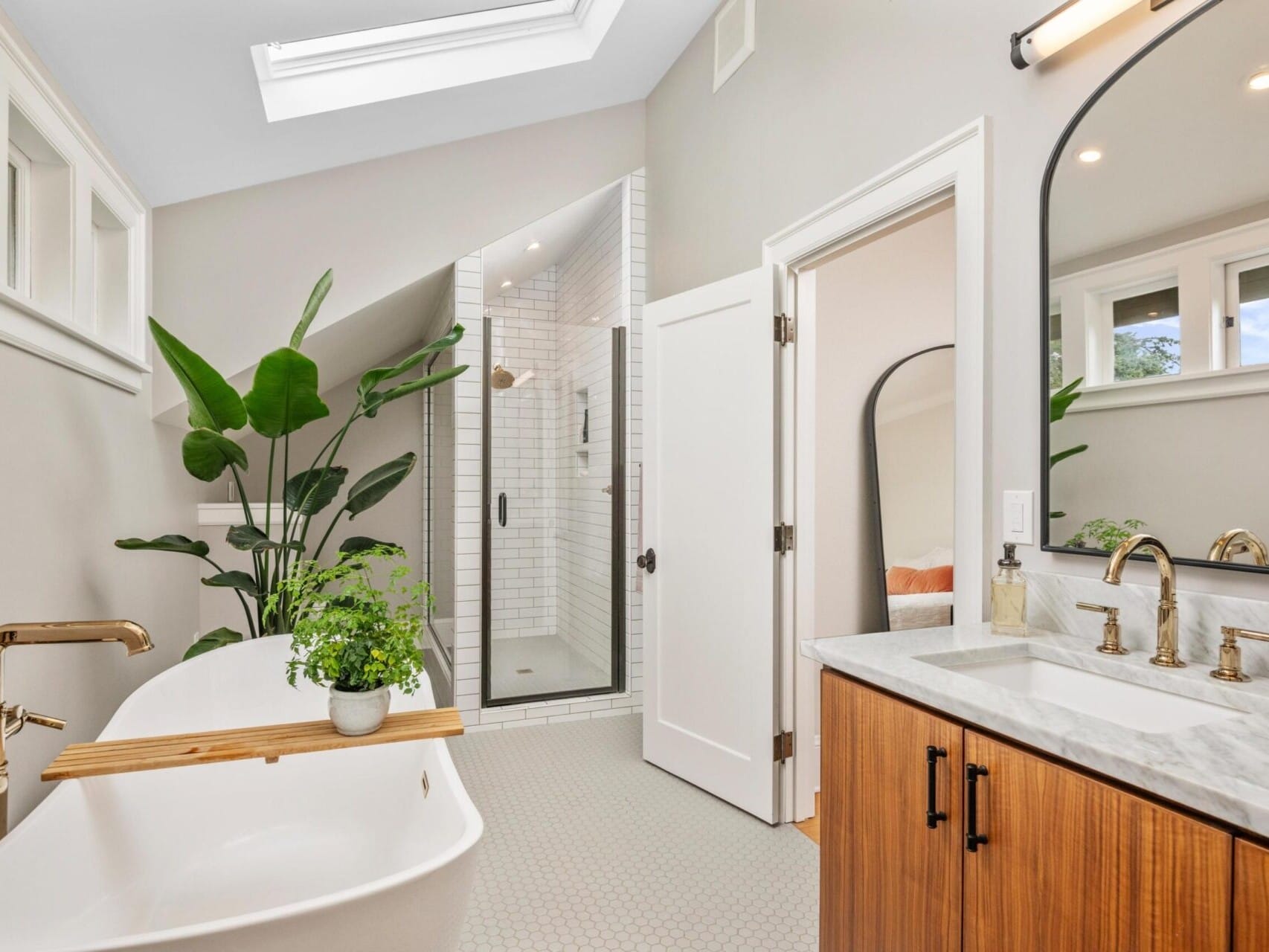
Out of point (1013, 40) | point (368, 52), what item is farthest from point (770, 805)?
point (368, 52)

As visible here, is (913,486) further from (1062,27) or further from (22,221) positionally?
(22,221)

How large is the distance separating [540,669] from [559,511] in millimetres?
848

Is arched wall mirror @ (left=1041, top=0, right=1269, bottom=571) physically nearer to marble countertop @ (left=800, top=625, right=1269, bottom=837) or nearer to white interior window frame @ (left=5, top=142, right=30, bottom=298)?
marble countertop @ (left=800, top=625, right=1269, bottom=837)

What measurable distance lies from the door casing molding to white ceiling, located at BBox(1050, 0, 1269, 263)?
250 millimetres

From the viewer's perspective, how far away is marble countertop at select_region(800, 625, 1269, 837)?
0.85 meters

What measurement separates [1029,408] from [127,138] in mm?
2766

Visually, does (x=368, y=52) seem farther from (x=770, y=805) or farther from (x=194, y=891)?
(x=770, y=805)

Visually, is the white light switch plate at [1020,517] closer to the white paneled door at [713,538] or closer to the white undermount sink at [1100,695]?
the white undermount sink at [1100,695]

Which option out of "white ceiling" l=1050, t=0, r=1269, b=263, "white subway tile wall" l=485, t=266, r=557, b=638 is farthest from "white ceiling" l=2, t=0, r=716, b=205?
"white ceiling" l=1050, t=0, r=1269, b=263

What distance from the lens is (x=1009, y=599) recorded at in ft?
5.19

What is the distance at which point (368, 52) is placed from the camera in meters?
2.88

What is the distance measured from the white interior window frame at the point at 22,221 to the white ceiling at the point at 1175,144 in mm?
2629

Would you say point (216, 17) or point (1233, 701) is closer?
point (1233, 701)

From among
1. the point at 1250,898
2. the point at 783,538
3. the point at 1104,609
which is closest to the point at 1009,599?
the point at 1104,609
